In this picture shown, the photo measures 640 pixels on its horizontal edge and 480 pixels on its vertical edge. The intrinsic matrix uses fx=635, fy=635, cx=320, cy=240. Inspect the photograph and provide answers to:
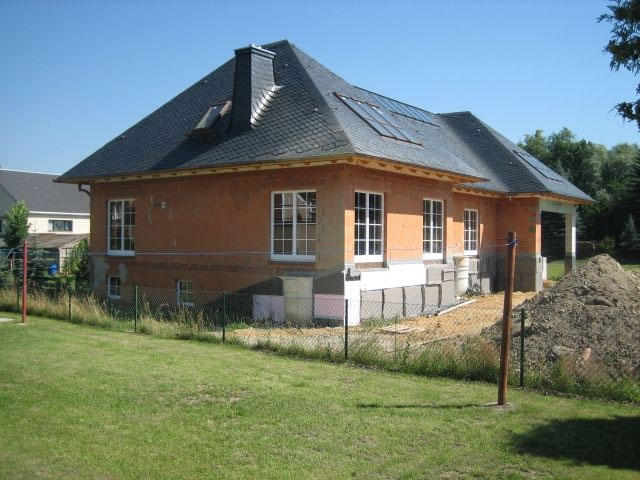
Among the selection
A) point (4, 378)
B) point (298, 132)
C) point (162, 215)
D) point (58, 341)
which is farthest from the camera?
point (162, 215)

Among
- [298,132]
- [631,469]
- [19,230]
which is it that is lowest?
[631,469]

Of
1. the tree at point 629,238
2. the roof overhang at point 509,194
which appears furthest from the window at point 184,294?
the tree at point 629,238

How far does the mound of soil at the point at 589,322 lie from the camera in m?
9.88

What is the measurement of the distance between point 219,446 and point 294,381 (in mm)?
3041

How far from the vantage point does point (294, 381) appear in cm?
957

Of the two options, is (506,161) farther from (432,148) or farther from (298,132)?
(298,132)

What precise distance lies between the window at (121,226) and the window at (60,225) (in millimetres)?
32384

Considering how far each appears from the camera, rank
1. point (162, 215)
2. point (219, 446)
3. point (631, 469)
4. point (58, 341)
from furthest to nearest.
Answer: point (162, 215)
point (58, 341)
point (219, 446)
point (631, 469)

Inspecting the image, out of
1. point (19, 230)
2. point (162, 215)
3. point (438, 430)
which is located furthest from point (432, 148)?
point (19, 230)

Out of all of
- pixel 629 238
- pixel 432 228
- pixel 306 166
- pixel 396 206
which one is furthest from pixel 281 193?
pixel 629 238

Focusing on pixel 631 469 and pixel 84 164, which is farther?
pixel 84 164

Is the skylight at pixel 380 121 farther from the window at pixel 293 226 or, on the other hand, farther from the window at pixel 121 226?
the window at pixel 121 226

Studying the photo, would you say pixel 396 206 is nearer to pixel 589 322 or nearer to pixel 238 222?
pixel 238 222

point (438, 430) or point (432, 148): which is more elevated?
point (432, 148)
